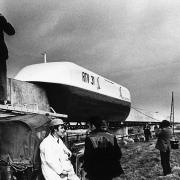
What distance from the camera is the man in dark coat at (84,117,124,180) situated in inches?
207

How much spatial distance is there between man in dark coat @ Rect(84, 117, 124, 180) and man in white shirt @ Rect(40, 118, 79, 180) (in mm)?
336

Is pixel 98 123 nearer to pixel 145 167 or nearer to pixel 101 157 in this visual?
pixel 101 157

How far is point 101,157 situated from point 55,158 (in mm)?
780

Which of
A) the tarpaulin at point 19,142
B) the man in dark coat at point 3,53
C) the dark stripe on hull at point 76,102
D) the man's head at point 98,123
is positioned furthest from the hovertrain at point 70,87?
the man's head at point 98,123

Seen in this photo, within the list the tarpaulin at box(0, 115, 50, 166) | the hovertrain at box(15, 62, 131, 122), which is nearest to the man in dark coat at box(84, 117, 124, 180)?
the tarpaulin at box(0, 115, 50, 166)

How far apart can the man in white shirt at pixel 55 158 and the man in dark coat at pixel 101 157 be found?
34 cm

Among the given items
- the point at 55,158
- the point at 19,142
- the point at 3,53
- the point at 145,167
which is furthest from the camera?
the point at 145,167

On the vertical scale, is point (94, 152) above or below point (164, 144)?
above

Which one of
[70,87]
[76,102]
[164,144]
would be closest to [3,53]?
[164,144]

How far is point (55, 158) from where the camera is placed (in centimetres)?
491

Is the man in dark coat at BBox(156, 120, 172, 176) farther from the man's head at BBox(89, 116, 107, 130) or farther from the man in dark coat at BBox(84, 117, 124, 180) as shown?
the man's head at BBox(89, 116, 107, 130)

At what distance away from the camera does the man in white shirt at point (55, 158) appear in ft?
15.9

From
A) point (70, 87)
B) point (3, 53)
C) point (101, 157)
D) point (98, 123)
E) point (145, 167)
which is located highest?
point (3, 53)

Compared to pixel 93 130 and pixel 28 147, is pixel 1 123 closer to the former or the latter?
pixel 28 147
